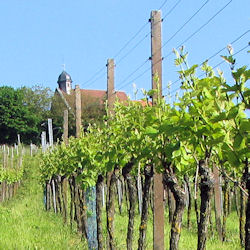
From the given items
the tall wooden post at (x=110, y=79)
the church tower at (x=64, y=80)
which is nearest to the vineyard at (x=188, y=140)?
the tall wooden post at (x=110, y=79)

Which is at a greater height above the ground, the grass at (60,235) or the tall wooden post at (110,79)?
the tall wooden post at (110,79)

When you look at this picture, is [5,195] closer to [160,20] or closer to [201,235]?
[160,20]

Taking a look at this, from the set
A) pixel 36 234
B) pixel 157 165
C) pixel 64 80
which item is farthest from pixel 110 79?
pixel 64 80

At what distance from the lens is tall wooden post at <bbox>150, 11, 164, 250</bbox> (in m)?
8.62

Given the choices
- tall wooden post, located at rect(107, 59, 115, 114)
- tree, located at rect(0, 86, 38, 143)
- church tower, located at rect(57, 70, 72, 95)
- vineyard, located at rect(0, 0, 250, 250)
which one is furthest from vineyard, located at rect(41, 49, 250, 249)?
church tower, located at rect(57, 70, 72, 95)

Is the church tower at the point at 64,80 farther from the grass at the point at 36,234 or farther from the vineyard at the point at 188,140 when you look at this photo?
the vineyard at the point at 188,140

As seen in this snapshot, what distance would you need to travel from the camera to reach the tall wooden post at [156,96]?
862cm

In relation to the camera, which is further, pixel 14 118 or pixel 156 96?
pixel 14 118

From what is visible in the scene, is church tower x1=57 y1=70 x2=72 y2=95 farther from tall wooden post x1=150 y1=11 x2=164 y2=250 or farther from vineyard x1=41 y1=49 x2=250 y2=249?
tall wooden post x1=150 y1=11 x2=164 y2=250

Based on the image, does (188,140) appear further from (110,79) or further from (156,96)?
(110,79)

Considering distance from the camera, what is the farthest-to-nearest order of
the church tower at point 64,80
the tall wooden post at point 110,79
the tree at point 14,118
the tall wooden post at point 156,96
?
the church tower at point 64,80, the tree at point 14,118, the tall wooden post at point 110,79, the tall wooden post at point 156,96

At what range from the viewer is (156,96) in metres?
8.38

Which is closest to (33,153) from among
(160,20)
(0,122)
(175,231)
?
(0,122)

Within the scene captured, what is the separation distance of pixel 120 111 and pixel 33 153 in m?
40.8
